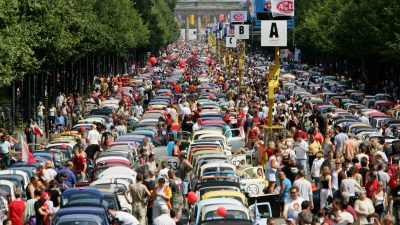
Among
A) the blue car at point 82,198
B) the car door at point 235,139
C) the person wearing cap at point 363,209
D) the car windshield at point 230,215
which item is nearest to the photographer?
the car windshield at point 230,215

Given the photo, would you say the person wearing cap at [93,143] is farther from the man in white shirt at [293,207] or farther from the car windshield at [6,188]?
the man in white shirt at [293,207]

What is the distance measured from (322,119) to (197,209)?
2365 cm

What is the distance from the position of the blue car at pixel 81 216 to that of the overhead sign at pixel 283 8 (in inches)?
510

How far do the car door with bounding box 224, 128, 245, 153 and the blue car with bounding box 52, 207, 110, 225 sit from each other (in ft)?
63.6

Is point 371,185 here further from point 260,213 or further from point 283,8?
point 283,8

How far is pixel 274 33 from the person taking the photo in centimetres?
3397

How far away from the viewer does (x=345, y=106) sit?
2307 inches

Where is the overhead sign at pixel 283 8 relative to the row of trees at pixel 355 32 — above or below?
above

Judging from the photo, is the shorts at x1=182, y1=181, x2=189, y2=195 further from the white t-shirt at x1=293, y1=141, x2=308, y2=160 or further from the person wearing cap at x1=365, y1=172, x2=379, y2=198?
the person wearing cap at x1=365, y1=172, x2=379, y2=198

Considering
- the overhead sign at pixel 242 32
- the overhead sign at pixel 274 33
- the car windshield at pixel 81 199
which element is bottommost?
the car windshield at pixel 81 199

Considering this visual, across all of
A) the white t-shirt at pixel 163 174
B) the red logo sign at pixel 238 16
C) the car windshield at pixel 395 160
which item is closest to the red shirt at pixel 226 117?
the car windshield at pixel 395 160

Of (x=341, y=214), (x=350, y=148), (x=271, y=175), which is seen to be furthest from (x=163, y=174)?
(x=341, y=214)

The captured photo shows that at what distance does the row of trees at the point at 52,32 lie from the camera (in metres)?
45.8

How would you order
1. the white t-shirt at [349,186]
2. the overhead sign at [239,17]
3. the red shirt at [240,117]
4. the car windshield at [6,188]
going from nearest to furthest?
the white t-shirt at [349,186] → the car windshield at [6,188] → the red shirt at [240,117] → the overhead sign at [239,17]
